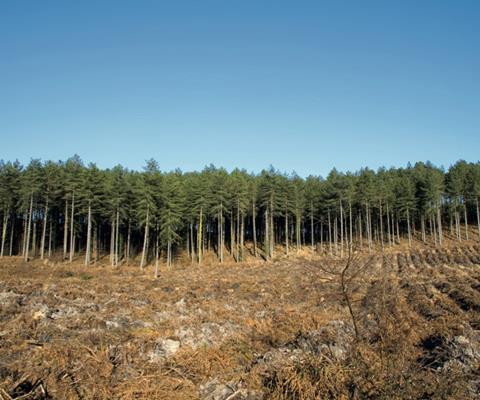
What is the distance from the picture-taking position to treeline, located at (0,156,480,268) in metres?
48.1

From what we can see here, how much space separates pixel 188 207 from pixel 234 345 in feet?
147

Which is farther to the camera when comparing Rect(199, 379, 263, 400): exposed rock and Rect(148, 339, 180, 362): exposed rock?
Rect(148, 339, 180, 362): exposed rock

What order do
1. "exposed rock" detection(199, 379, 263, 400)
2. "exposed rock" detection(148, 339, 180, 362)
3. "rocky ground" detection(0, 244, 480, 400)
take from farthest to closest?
1. "exposed rock" detection(148, 339, 180, 362)
2. "exposed rock" detection(199, 379, 263, 400)
3. "rocky ground" detection(0, 244, 480, 400)

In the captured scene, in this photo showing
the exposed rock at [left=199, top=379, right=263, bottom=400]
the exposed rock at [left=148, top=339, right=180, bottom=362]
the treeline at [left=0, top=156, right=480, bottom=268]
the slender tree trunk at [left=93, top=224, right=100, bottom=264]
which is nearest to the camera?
the exposed rock at [left=199, top=379, right=263, bottom=400]

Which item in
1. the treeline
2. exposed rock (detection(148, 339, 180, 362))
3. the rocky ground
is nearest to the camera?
the rocky ground

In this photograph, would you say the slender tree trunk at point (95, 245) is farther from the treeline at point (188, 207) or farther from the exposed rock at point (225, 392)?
the exposed rock at point (225, 392)

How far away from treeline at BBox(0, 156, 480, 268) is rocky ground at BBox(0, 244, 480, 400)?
2791cm

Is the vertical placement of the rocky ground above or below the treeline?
below

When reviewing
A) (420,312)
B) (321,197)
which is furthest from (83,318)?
(321,197)

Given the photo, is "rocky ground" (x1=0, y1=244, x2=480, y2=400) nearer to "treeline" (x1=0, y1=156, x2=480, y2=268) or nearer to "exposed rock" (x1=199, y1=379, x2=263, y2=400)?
"exposed rock" (x1=199, y1=379, x2=263, y2=400)

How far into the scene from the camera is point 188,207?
54094mm

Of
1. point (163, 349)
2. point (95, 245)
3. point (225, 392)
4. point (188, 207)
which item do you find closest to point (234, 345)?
point (163, 349)

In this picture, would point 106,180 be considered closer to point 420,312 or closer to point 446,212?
point 420,312

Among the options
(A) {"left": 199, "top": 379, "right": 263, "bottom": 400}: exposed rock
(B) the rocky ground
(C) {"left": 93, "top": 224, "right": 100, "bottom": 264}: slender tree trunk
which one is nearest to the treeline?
(C) {"left": 93, "top": 224, "right": 100, "bottom": 264}: slender tree trunk
